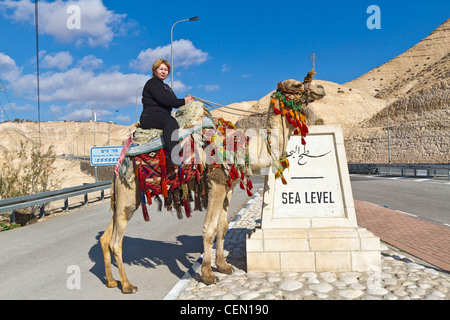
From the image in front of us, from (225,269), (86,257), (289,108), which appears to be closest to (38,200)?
(86,257)

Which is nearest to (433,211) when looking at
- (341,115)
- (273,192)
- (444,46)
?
(273,192)

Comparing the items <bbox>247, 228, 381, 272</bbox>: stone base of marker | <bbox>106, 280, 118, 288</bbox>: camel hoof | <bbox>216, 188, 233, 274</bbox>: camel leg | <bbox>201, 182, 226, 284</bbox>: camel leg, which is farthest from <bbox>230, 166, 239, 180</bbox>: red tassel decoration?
<bbox>106, 280, 118, 288</bbox>: camel hoof

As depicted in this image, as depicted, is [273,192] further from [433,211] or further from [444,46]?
[444,46]

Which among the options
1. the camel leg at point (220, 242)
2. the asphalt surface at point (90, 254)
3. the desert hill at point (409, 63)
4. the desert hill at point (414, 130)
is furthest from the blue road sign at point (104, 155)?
the desert hill at point (409, 63)

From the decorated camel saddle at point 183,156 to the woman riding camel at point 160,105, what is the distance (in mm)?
127

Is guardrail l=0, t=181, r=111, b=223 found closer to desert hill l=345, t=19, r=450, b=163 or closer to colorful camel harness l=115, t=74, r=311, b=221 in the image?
colorful camel harness l=115, t=74, r=311, b=221

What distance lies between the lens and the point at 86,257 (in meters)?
6.76

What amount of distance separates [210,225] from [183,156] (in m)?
1.11

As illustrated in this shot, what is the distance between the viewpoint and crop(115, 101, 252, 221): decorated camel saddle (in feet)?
15.7

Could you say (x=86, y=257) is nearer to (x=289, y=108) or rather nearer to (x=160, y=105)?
(x=160, y=105)

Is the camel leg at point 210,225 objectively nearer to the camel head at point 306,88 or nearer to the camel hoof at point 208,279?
the camel hoof at point 208,279

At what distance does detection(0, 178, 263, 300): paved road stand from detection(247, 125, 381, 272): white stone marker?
5.41 ft

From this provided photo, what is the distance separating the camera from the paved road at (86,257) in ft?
16.3
